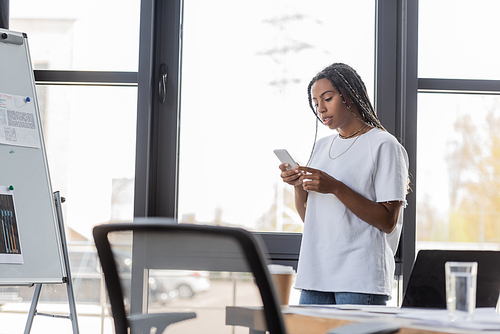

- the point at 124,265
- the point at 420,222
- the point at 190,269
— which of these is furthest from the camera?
the point at 420,222

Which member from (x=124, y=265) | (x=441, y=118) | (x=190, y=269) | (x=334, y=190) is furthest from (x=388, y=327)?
(x=441, y=118)

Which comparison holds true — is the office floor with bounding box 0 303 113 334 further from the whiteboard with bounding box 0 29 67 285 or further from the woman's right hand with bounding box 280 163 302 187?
the woman's right hand with bounding box 280 163 302 187

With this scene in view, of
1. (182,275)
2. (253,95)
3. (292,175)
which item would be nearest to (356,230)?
(292,175)

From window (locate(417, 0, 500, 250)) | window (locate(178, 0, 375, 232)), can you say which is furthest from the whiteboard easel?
window (locate(417, 0, 500, 250))

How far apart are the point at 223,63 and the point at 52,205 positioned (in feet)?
3.81

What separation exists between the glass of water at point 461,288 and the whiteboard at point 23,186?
5.33 ft

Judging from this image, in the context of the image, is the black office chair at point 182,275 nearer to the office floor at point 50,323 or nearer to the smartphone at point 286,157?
the smartphone at point 286,157

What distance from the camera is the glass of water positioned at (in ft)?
3.50

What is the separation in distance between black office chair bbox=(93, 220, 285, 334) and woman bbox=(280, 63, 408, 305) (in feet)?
2.81

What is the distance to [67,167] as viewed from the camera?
265 cm

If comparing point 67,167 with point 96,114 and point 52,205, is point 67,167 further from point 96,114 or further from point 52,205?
point 52,205

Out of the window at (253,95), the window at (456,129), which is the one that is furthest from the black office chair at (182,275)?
the window at (456,129)

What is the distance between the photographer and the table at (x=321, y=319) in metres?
0.85

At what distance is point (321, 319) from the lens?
106 cm
